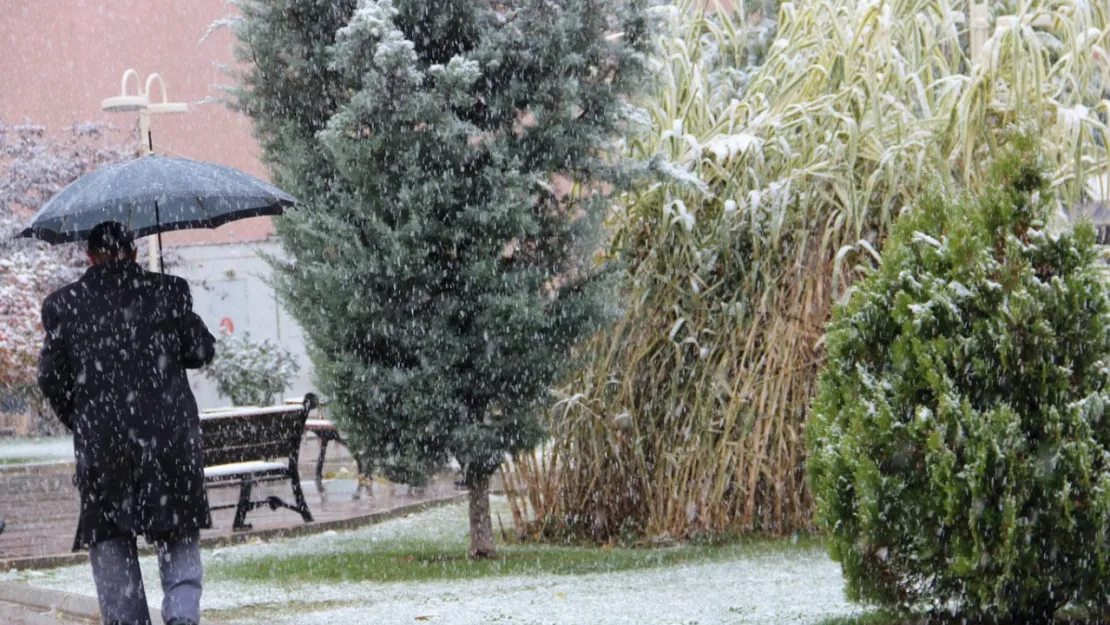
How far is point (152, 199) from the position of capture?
21.1 feet

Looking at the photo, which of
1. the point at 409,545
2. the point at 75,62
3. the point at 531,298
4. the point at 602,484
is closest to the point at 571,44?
the point at 531,298

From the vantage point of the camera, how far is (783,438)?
27.7ft

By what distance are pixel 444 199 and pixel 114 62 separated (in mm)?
28979

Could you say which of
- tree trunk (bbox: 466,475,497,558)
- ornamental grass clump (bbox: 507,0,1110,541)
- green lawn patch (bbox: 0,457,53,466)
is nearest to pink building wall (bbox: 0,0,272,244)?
green lawn patch (bbox: 0,457,53,466)

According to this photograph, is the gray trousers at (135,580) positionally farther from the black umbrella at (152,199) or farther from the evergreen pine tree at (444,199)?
the evergreen pine tree at (444,199)

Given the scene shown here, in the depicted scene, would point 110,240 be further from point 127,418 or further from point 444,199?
point 444,199

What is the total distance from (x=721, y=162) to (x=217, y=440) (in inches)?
163

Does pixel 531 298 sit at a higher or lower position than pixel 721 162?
lower

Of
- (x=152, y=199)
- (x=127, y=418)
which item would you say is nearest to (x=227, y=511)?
(x=152, y=199)

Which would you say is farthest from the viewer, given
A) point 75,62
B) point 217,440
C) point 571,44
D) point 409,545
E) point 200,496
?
point 75,62

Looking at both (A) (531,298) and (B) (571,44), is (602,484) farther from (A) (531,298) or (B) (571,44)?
(B) (571,44)

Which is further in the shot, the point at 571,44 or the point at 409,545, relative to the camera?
the point at 409,545

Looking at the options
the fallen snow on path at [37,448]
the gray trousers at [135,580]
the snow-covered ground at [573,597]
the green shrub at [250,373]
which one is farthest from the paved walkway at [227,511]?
the fallen snow on path at [37,448]

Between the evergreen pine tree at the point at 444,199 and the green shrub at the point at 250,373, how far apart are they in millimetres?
9009
